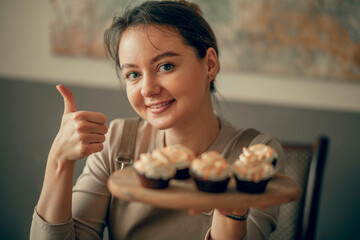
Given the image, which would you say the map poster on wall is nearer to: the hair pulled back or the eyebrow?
the hair pulled back

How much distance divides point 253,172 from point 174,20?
0.60 m

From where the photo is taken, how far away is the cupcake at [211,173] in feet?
2.30

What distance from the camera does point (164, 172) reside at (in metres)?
0.72

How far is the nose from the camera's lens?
958 millimetres

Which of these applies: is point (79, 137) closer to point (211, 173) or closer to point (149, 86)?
point (149, 86)

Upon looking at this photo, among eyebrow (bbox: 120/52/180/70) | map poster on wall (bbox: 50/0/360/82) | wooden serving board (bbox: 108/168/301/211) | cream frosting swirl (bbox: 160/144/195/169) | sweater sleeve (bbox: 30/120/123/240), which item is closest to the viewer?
wooden serving board (bbox: 108/168/301/211)

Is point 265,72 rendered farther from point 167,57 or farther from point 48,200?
point 48,200

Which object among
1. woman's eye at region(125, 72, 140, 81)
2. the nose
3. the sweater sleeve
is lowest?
the sweater sleeve

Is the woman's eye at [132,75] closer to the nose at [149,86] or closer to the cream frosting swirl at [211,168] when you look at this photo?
the nose at [149,86]

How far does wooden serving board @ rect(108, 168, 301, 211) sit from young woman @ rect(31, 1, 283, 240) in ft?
0.48

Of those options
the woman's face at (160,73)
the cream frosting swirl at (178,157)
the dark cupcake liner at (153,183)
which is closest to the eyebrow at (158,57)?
the woman's face at (160,73)

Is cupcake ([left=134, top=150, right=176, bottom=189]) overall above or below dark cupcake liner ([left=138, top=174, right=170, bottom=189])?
above

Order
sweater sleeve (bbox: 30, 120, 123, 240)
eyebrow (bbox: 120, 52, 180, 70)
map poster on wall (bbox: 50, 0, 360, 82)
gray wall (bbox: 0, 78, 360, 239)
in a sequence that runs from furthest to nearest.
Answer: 1. gray wall (bbox: 0, 78, 360, 239)
2. map poster on wall (bbox: 50, 0, 360, 82)
3. sweater sleeve (bbox: 30, 120, 123, 240)
4. eyebrow (bbox: 120, 52, 180, 70)

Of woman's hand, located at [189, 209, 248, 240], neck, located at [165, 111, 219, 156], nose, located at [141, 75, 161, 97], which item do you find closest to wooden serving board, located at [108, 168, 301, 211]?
woman's hand, located at [189, 209, 248, 240]
